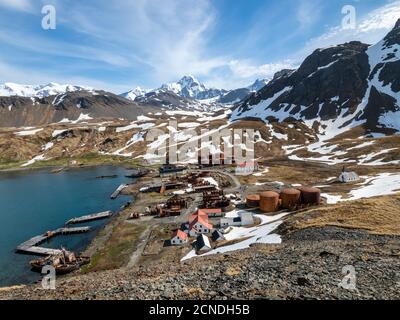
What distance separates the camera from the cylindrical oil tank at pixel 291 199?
7062 centimetres

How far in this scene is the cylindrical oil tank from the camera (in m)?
70.6

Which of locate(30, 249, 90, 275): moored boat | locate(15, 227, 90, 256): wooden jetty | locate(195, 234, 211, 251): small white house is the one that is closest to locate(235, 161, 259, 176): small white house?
locate(15, 227, 90, 256): wooden jetty

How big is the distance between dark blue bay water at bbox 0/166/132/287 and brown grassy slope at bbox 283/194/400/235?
45992mm

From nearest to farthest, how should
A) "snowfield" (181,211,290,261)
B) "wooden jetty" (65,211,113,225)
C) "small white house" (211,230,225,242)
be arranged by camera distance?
"snowfield" (181,211,290,261)
"small white house" (211,230,225,242)
"wooden jetty" (65,211,113,225)

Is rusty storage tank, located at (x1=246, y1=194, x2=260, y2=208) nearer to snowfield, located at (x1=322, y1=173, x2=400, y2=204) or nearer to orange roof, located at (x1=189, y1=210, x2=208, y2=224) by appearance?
orange roof, located at (x1=189, y1=210, x2=208, y2=224)

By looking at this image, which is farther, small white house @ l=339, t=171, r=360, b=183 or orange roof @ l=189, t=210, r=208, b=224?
small white house @ l=339, t=171, r=360, b=183

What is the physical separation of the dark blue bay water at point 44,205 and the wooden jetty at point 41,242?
1.61 meters

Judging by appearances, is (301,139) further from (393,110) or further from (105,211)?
(105,211)

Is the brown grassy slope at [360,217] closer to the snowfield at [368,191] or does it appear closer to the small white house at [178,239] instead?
the snowfield at [368,191]

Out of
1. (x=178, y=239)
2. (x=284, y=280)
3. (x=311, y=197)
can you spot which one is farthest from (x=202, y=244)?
(x=284, y=280)

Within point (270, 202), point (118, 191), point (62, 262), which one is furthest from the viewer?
point (118, 191)

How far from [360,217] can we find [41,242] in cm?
6511

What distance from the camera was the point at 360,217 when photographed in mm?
44531

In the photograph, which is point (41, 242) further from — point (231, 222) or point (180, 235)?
point (231, 222)
